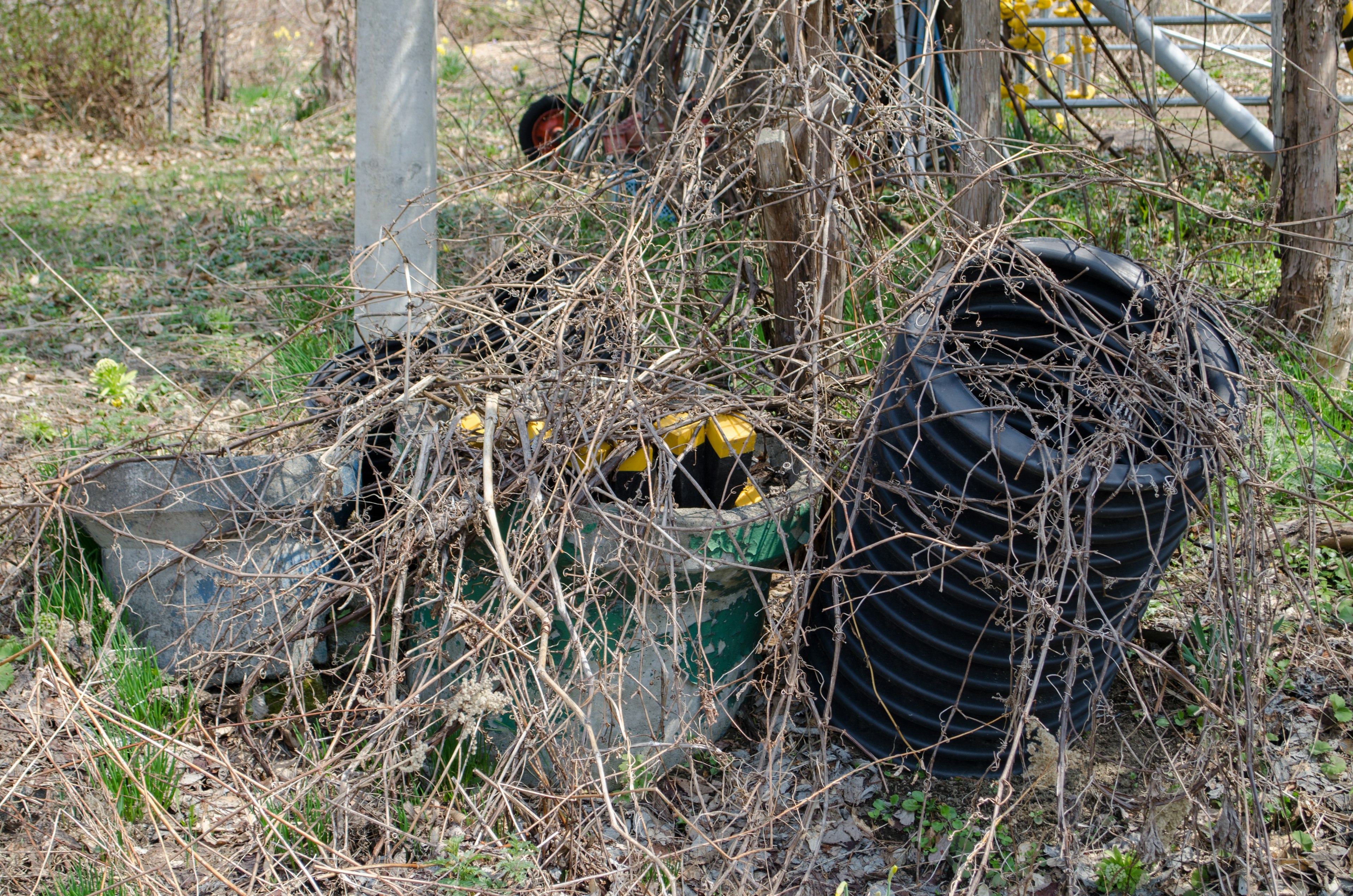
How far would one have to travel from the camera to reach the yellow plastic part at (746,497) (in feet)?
8.68

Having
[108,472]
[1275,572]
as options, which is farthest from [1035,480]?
[108,472]

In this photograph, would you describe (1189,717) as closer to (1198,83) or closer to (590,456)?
(590,456)

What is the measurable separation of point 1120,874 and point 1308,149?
3.14m

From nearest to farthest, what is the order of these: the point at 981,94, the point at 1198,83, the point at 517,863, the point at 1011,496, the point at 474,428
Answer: the point at 517,863 < the point at 1011,496 < the point at 474,428 < the point at 981,94 < the point at 1198,83

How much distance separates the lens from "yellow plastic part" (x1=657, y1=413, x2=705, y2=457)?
2.46 m

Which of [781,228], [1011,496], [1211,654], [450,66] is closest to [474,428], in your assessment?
[781,228]

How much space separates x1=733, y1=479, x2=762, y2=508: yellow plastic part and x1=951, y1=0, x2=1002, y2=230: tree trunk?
4.31 feet

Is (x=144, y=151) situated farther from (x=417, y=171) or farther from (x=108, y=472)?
(x=108, y=472)

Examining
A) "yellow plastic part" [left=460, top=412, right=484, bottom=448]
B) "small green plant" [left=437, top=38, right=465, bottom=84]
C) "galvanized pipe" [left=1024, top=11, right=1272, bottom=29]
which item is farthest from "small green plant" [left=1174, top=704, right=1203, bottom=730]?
"small green plant" [left=437, top=38, right=465, bottom=84]

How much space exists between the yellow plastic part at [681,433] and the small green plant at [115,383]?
252 cm

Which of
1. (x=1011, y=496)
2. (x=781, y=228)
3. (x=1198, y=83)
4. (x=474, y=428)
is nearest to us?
(x=1011, y=496)

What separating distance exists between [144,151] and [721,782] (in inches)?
344

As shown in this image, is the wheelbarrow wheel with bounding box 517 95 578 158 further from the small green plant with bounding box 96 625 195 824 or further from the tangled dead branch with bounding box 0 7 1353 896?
the small green plant with bounding box 96 625 195 824

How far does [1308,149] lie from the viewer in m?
3.94
